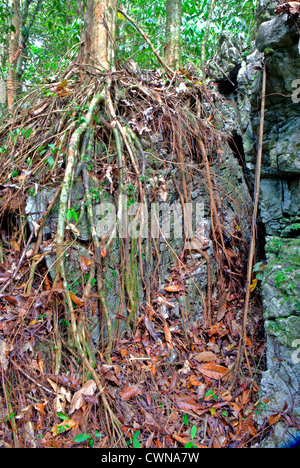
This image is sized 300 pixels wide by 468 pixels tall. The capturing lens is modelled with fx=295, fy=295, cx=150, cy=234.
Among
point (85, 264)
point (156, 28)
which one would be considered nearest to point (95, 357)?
point (85, 264)

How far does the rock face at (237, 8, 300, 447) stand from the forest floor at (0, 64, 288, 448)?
222mm

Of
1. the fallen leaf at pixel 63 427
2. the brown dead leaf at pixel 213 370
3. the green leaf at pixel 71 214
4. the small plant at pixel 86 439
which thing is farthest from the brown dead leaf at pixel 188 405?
the green leaf at pixel 71 214

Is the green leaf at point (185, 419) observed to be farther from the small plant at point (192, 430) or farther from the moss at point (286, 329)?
the moss at point (286, 329)

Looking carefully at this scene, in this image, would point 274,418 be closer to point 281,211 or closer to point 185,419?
point 185,419

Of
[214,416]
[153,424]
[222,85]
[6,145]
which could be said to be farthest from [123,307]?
[222,85]

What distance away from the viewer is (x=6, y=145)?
10.0ft

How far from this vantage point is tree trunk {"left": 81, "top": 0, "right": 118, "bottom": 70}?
10.7ft

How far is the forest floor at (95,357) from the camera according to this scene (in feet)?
6.56

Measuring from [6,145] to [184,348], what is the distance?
2.68 meters

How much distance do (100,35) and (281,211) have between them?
107 inches

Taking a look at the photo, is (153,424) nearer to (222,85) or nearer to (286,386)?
(286,386)

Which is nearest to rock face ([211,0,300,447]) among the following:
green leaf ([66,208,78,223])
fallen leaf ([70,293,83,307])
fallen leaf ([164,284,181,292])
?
fallen leaf ([164,284,181,292])

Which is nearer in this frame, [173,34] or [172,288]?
[172,288]

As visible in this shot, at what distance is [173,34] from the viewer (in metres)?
4.37
